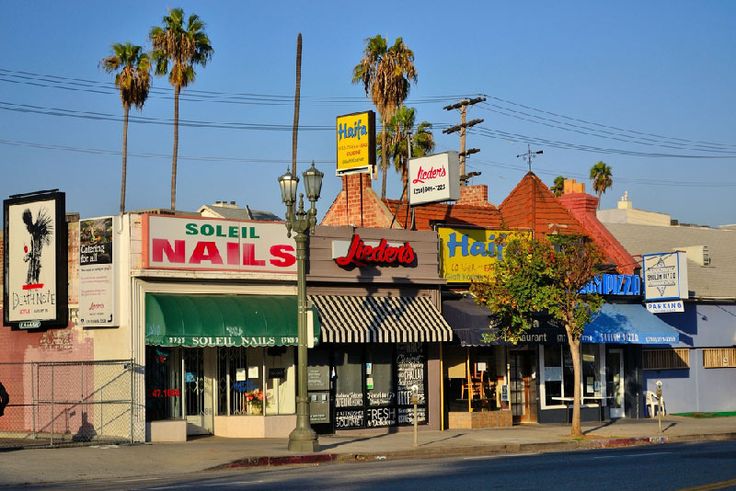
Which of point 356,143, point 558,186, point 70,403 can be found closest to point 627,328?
point 356,143

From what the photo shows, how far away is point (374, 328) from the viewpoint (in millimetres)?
28172

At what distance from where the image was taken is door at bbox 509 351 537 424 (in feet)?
107

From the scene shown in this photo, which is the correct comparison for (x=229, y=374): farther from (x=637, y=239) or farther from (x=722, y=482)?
(x=637, y=239)

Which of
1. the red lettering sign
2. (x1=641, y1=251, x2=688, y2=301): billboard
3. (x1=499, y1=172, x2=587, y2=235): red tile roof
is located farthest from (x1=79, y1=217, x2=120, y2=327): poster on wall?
(x1=641, y1=251, x2=688, y2=301): billboard

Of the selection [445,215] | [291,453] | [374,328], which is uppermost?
[445,215]

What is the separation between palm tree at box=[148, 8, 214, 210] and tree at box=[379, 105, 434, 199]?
11.5 m

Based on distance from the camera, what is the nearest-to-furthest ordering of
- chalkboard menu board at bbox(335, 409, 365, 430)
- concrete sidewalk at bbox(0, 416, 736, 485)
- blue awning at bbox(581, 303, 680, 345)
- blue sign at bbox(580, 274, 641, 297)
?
concrete sidewalk at bbox(0, 416, 736, 485)
chalkboard menu board at bbox(335, 409, 365, 430)
blue awning at bbox(581, 303, 680, 345)
blue sign at bbox(580, 274, 641, 297)

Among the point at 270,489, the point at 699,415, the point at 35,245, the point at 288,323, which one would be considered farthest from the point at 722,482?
the point at 699,415

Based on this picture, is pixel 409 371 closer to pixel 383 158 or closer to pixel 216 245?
pixel 216 245

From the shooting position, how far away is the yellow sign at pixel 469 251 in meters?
31.1

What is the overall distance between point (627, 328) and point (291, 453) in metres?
14.7

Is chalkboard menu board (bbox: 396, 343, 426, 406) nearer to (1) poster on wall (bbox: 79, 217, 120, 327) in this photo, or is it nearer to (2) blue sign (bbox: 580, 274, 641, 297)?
(2) blue sign (bbox: 580, 274, 641, 297)

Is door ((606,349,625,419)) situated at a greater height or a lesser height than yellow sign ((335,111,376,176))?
lesser

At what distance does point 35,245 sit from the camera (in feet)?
87.8
